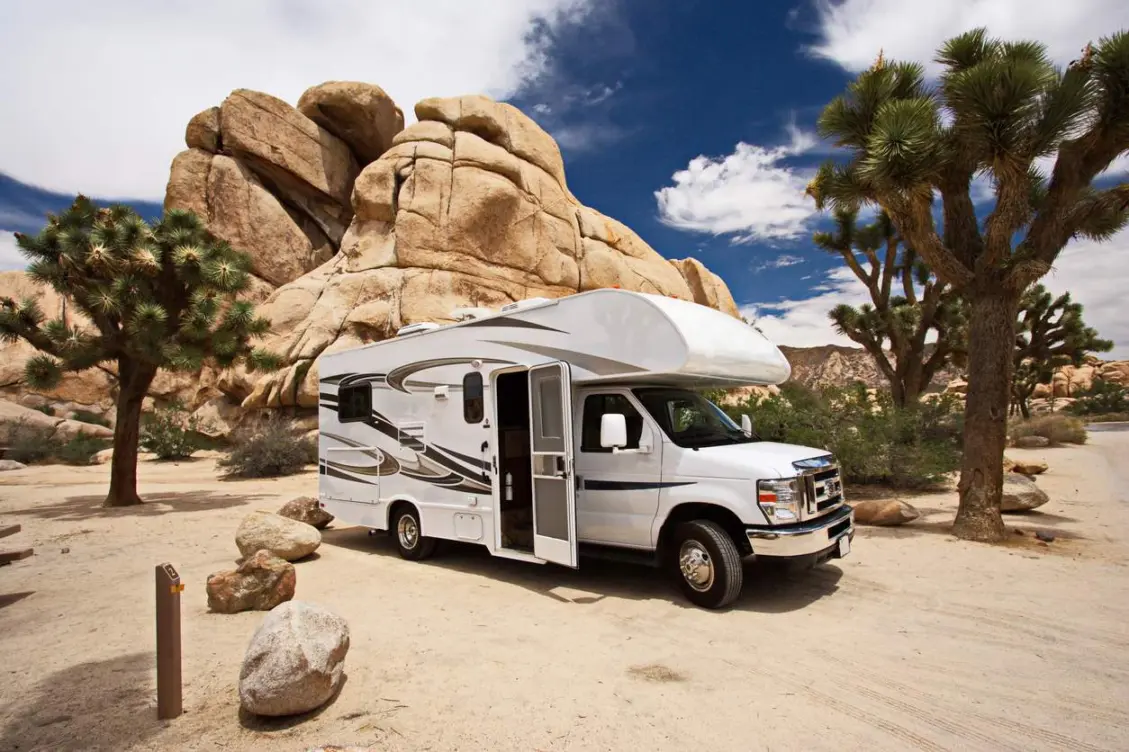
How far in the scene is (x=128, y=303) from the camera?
14094 mm

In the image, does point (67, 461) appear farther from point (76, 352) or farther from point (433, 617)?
point (433, 617)

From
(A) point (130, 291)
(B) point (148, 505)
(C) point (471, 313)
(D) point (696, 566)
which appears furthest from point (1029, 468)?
(A) point (130, 291)

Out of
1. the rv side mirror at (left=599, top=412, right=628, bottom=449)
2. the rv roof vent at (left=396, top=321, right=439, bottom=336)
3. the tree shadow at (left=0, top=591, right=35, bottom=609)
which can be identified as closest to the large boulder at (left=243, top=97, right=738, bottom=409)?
the rv roof vent at (left=396, top=321, right=439, bottom=336)

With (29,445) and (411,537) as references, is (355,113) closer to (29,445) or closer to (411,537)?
(29,445)

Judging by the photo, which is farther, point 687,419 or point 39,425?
point 39,425

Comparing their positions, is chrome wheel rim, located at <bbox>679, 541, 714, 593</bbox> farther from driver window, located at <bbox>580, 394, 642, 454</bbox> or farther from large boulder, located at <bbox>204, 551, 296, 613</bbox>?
large boulder, located at <bbox>204, 551, 296, 613</bbox>

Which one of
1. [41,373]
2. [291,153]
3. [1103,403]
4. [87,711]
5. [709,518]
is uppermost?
[291,153]

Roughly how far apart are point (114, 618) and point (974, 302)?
11466 mm

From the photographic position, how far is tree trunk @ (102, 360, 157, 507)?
46.8 feet

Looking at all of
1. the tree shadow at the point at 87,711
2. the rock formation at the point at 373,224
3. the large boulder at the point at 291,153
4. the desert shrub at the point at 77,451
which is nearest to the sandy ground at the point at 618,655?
the tree shadow at the point at 87,711

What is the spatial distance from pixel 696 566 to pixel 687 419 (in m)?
1.59

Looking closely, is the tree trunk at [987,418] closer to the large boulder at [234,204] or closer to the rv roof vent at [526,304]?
the rv roof vent at [526,304]

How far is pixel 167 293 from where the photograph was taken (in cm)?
1508

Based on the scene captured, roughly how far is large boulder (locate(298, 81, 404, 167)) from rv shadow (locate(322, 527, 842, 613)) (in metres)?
33.2
